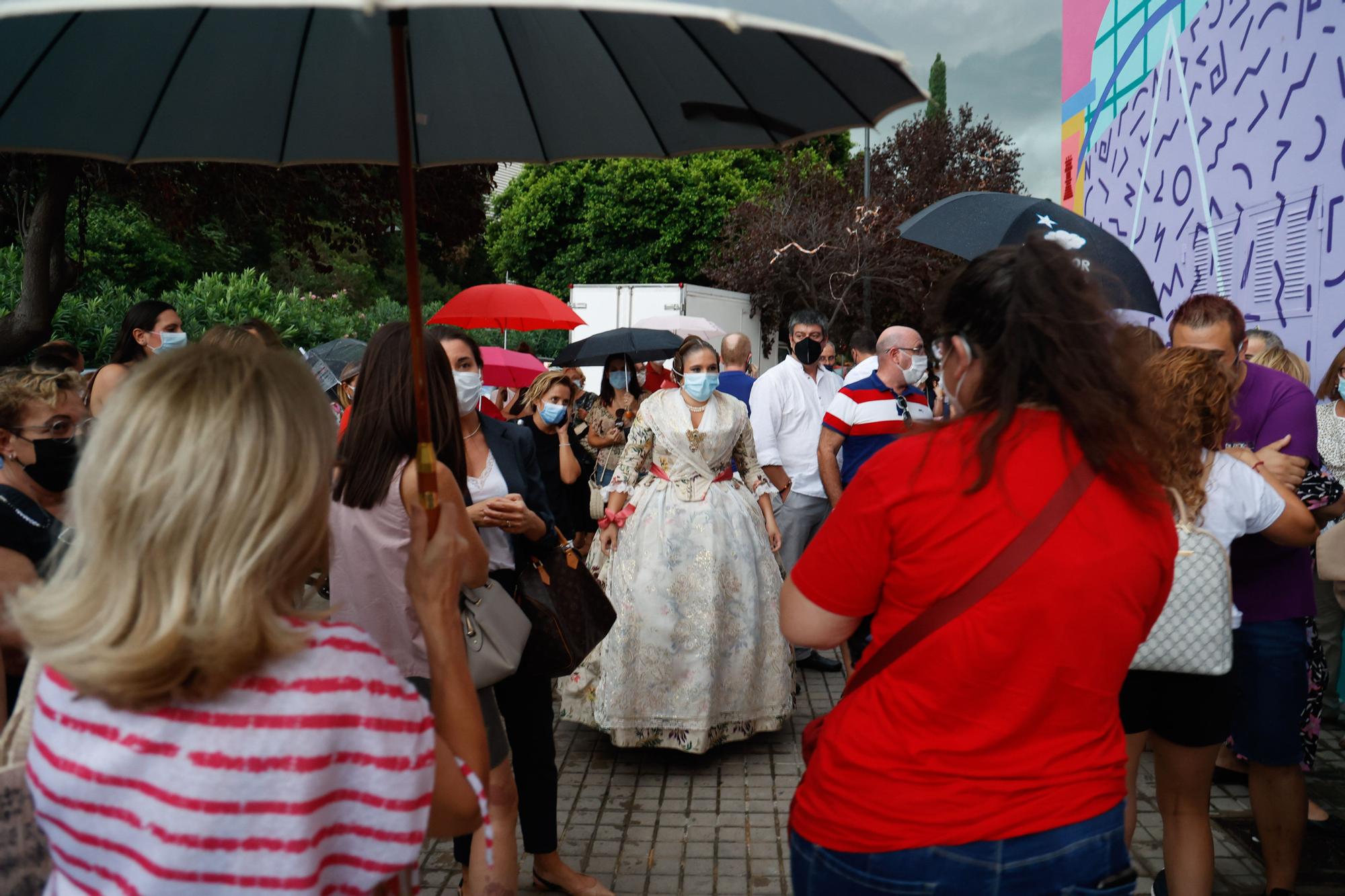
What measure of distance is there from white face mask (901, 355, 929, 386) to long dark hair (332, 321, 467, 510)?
3490 mm

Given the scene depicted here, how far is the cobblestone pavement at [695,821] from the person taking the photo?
394 cm

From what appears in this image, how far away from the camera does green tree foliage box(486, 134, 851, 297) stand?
34.1 metres

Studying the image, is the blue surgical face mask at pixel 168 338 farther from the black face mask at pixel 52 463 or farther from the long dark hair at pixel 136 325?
the black face mask at pixel 52 463

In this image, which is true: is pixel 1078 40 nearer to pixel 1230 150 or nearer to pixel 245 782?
pixel 1230 150

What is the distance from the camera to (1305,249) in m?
5.73

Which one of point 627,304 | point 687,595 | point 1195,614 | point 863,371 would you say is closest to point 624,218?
point 627,304

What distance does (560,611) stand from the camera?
3402 millimetres

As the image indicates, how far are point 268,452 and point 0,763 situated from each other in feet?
2.48

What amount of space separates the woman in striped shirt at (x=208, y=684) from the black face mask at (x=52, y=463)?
1625mm

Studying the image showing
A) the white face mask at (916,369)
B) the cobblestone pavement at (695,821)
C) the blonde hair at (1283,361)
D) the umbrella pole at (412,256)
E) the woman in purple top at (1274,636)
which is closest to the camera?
the umbrella pole at (412,256)

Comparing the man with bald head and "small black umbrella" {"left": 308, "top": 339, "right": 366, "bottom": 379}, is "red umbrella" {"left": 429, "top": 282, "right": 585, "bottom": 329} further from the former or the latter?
the man with bald head

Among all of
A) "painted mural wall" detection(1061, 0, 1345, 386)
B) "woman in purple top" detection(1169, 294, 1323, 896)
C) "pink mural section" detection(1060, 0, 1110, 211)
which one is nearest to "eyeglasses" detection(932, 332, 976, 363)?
"woman in purple top" detection(1169, 294, 1323, 896)

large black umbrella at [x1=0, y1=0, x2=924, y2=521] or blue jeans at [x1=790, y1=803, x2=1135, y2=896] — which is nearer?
blue jeans at [x1=790, y1=803, x2=1135, y2=896]

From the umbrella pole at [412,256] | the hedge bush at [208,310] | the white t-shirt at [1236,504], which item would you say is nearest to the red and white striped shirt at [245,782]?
the umbrella pole at [412,256]
